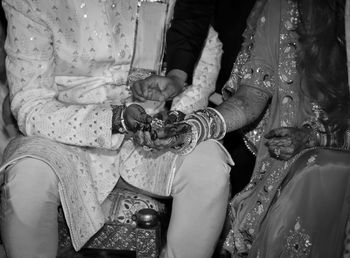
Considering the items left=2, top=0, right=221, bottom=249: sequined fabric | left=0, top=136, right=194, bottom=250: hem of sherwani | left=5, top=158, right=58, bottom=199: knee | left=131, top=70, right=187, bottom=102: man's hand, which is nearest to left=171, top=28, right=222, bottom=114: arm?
left=2, top=0, right=221, bottom=249: sequined fabric

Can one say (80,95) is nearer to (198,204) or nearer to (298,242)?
(198,204)

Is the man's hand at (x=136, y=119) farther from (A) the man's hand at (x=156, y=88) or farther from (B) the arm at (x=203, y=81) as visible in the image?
(B) the arm at (x=203, y=81)

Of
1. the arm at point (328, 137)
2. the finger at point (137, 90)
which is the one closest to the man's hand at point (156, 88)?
the finger at point (137, 90)

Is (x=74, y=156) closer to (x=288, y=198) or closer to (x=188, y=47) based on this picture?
(x=188, y=47)


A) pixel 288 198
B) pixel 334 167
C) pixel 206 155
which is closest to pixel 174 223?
pixel 206 155

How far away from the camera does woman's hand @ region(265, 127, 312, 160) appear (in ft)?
6.29

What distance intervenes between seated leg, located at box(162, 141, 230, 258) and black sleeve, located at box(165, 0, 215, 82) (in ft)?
1.15

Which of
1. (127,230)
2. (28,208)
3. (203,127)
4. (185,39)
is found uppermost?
(185,39)

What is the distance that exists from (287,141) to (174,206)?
415 millimetres

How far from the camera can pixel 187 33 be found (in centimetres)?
204

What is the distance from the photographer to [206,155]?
6.14 feet

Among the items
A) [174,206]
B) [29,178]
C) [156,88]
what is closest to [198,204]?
[174,206]

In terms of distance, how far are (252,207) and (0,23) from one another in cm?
123

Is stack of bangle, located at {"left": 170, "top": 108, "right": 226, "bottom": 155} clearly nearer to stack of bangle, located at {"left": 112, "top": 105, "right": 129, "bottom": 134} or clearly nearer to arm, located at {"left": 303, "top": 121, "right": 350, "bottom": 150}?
stack of bangle, located at {"left": 112, "top": 105, "right": 129, "bottom": 134}
